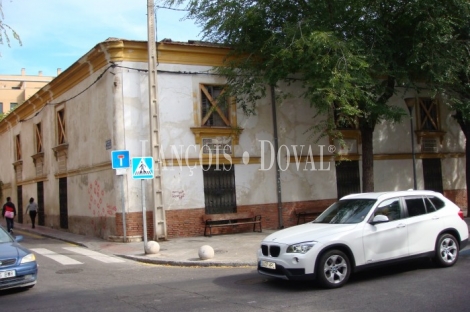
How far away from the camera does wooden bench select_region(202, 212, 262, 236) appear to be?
16.9 meters

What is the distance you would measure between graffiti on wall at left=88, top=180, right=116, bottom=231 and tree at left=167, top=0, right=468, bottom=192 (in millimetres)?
5869

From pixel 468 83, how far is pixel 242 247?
9649 mm

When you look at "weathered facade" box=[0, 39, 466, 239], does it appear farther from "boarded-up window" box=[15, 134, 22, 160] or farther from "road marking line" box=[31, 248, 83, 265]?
"boarded-up window" box=[15, 134, 22, 160]

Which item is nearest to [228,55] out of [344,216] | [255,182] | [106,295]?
[255,182]

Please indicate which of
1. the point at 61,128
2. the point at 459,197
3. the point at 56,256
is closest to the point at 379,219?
the point at 56,256

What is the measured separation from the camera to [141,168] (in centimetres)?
1344

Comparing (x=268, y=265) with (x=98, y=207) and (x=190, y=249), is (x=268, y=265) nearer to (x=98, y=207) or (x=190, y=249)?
(x=190, y=249)

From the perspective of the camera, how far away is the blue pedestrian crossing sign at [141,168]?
13.4 meters

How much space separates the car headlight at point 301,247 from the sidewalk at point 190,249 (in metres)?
3.16

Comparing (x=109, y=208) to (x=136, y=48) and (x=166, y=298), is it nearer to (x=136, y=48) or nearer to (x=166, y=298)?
(x=136, y=48)

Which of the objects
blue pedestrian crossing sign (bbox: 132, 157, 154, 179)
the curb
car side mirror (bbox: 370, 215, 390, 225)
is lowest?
the curb

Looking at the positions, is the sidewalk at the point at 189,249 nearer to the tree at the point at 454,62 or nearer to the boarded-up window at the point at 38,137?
the boarded-up window at the point at 38,137

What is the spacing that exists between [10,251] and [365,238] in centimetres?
634

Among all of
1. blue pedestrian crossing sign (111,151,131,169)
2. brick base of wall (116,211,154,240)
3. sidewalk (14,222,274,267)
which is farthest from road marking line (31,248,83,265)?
blue pedestrian crossing sign (111,151,131,169)
